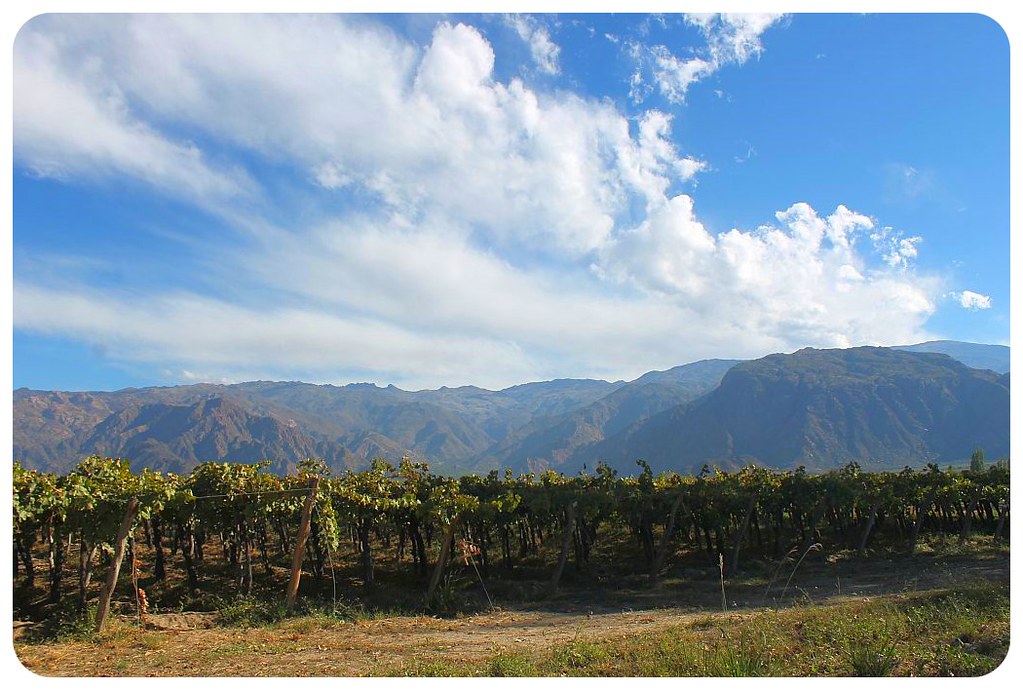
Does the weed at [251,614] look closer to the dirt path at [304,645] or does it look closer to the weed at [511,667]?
the dirt path at [304,645]

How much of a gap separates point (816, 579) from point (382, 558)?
66.4ft

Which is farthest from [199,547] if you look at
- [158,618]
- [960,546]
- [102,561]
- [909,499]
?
[960,546]

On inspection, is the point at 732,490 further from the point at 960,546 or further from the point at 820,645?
the point at 820,645

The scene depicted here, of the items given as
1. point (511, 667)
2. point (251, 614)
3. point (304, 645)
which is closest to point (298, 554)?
point (251, 614)

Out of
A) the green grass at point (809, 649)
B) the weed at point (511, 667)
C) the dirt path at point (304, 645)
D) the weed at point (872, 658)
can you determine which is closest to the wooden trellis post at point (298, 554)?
the dirt path at point (304, 645)

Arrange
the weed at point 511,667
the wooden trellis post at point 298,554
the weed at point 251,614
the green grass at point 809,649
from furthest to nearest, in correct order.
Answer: the wooden trellis post at point 298,554
the weed at point 251,614
the weed at point 511,667
the green grass at point 809,649

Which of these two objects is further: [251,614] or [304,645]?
[251,614]

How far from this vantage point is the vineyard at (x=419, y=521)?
1519 cm

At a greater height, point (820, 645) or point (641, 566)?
point (820, 645)

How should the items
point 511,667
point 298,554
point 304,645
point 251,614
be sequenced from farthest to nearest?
point 298,554 < point 251,614 < point 304,645 < point 511,667

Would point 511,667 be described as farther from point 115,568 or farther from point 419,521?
point 419,521

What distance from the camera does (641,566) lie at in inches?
1046

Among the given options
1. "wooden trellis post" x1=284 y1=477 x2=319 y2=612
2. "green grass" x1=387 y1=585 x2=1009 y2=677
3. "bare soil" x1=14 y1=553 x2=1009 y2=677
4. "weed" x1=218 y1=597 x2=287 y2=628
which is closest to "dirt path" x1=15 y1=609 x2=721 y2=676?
"bare soil" x1=14 y1=553 x2=1009 y2=677

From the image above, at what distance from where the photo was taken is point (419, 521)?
75.8 ft
